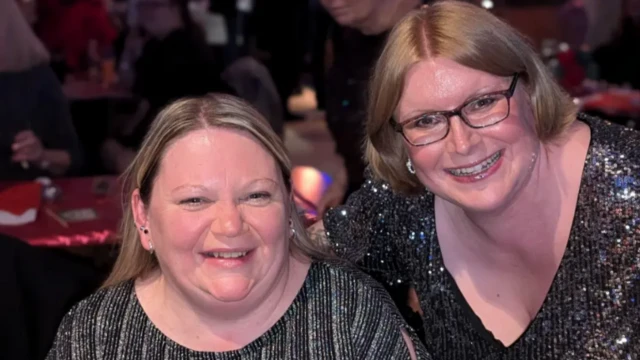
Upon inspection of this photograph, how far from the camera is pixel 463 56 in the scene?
1.49m

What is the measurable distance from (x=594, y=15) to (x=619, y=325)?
14.7ft

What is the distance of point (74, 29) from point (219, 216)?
136 inches

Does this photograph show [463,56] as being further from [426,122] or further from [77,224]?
[77,224]

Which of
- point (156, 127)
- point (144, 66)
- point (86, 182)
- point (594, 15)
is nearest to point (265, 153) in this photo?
point (156, 127)

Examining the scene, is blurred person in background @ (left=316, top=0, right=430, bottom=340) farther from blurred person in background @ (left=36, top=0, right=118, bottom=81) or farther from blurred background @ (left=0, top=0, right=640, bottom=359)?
blurred person in background @ (left=36, top=0, right=118, bottom=81)

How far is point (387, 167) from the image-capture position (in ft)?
5.89

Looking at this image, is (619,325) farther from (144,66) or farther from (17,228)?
(144,66)

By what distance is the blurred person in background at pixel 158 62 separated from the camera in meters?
4.21

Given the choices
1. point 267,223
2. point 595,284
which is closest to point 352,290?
point 267,223

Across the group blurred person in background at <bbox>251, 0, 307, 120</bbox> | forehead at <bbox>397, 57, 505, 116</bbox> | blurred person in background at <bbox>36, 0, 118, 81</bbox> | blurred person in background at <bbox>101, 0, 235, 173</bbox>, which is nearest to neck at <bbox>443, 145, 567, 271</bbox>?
forehead at <bbox>397, 57, 505, 116</bbox>

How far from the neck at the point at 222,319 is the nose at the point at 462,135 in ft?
1.37

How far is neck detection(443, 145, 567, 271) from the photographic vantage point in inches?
64.5

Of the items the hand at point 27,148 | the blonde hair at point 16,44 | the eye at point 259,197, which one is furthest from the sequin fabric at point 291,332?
the blonde hair at point 16,44

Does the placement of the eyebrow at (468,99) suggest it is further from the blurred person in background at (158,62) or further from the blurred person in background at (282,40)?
the blurred person in background at (282,40)
